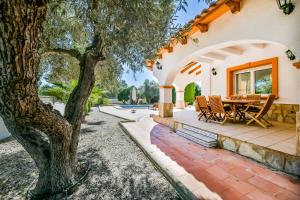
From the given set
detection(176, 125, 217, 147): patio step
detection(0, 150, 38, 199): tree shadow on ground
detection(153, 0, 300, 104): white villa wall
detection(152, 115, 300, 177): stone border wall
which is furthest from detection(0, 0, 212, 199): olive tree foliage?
detection(152, 115, 300, 177): stone border wall

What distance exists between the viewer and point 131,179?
3346mm

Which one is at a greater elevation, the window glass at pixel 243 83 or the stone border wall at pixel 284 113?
the window glass at pixel 243 83

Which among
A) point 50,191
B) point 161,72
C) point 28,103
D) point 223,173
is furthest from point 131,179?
point 161,72

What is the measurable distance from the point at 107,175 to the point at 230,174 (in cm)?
246

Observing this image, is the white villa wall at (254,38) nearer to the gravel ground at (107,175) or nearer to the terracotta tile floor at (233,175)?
the terracotta tile floor at (233,175)

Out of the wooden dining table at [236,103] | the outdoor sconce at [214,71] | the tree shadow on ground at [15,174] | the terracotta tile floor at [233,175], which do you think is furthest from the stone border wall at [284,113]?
the tree shadow on ground at [15,174]

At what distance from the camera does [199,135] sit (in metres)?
5.60

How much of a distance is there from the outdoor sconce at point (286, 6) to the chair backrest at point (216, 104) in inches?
122

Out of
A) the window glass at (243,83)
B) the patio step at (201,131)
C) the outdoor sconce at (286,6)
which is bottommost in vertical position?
the patio step at (201,131)

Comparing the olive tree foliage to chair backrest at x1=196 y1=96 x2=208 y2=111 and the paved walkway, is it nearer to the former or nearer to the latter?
the paved walkway

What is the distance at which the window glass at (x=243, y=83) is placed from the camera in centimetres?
876

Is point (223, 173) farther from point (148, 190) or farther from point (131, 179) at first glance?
point (131, 179)

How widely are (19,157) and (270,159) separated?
6178 millimetres

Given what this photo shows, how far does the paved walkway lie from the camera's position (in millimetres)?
2609
